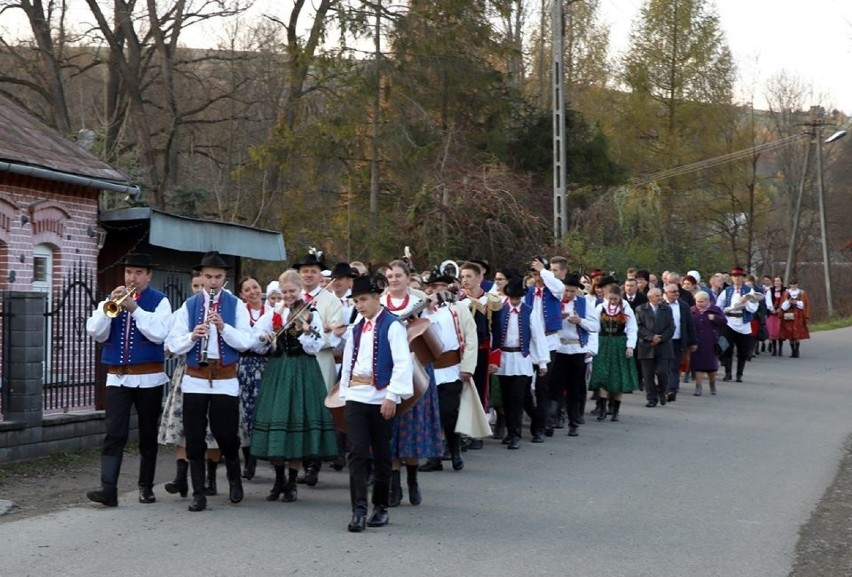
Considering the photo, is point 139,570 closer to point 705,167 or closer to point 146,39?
point 146,39

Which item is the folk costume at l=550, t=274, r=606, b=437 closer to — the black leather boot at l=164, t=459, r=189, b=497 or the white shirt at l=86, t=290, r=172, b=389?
the black leather boot at l=164, t=459, r=189, b=497

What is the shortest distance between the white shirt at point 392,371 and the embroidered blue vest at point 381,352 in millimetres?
22

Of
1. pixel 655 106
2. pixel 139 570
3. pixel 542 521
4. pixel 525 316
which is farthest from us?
pixel 655 106

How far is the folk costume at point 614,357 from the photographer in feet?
51.3

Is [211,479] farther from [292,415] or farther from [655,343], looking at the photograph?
[655,343]

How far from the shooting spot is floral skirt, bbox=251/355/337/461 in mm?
9219

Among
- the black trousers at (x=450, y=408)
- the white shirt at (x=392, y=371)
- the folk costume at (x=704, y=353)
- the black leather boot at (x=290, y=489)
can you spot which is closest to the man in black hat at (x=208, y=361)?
the black leather boot at (x=290, y=489)

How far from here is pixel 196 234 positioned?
16.5 metres

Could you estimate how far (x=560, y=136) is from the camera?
2598 cm

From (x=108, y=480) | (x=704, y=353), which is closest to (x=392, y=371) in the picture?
(x=108, y=480)

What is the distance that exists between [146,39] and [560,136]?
11.0 metres

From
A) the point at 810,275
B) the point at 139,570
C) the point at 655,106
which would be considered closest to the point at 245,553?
the point at 139,570

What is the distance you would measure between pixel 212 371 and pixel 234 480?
2.92 ft

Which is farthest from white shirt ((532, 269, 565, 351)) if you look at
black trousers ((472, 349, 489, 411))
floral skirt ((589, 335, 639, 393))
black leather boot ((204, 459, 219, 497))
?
black leather boot ((204, 459, 219, 497))
